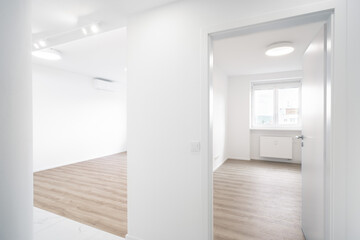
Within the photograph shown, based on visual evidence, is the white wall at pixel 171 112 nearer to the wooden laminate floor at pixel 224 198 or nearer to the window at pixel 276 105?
the wooden laminate floor at pixel 224 198

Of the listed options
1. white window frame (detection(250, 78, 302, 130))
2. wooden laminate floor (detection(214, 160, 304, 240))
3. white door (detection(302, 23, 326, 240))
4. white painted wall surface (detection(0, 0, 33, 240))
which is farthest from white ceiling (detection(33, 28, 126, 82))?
white window frame (detection(250, 78, 302, 130))

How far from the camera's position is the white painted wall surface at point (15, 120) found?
3.23ft

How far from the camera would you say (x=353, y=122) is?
1.23 metres

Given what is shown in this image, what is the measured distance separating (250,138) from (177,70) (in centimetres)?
474

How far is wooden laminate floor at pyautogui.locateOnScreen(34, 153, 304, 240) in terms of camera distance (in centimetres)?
224

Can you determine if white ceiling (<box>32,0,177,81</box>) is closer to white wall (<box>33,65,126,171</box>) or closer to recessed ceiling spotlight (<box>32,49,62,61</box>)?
recessed ceiling spotlight (<box>32,49,62,61</box>)

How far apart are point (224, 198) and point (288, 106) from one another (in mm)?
3879

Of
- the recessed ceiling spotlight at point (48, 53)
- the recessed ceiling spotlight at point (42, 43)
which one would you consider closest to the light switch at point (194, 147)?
the recessed ceiling spotlight at point (42, 43)

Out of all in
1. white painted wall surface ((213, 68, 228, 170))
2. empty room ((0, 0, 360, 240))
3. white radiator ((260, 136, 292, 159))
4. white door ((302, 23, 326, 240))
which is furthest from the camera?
white radiator ((260, 136, 292, 159))

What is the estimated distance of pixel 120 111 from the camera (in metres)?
7.17

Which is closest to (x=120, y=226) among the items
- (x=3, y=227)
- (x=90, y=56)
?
(x=3, y=227)

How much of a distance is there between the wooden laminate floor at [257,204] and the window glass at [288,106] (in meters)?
1.52

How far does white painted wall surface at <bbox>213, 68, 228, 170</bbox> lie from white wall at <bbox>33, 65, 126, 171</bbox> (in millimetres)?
3847

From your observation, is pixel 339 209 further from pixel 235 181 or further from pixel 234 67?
pixel 234 67
